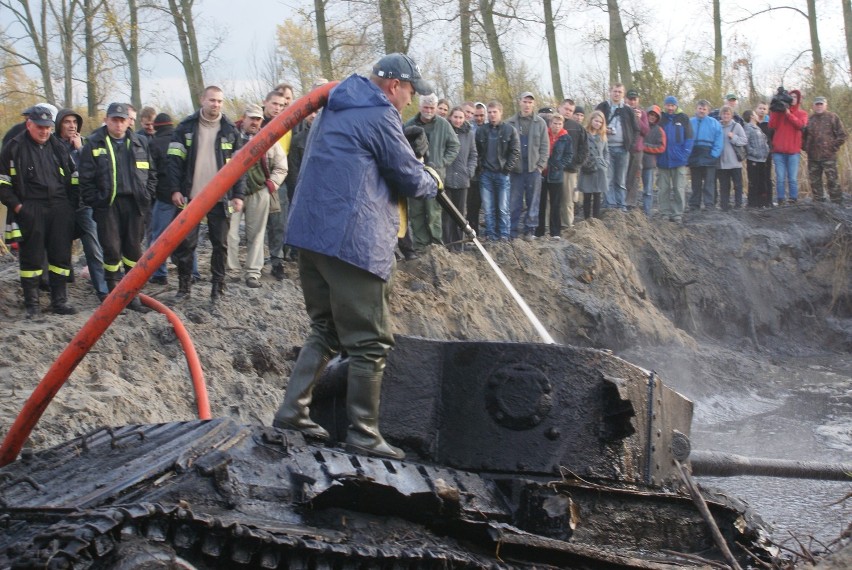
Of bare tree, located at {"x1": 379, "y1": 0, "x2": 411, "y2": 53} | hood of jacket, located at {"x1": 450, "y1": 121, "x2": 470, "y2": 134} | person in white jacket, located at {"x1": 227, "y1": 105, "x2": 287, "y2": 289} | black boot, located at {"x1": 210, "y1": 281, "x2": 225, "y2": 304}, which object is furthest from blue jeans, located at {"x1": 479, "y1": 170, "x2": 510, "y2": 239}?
bare tree, located at {"x1": 379, "y1": 0, "x2": 411, "y2": 53}

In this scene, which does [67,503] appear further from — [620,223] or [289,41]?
[289,41]

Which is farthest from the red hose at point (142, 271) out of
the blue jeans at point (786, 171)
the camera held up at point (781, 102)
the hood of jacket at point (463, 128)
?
the blue jeans at point (786, 171)

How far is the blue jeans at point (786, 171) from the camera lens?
17594 mm

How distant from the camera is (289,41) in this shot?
1013 inches

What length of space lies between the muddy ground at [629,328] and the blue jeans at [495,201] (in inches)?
9.0

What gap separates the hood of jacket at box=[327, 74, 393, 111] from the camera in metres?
5.22

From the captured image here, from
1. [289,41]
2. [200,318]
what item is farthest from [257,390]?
[289,41]

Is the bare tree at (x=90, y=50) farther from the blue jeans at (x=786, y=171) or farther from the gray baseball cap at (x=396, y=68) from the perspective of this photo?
the gray baseball cap at (x=396, y=68)

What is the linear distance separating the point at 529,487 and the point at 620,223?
10.8 m

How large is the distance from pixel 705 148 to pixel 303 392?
40.7 feet

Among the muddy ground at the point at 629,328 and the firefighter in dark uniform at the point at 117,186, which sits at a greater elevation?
the firefighter in dark uniform at the point at 117,186

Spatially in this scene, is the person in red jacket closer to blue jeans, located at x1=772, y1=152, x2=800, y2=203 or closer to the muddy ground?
blue jeans, located at x1=772, y1=152, x2=800, y2=203

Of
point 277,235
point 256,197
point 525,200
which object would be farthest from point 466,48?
point 256,197

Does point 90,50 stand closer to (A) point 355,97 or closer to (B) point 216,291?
(B) point 216,291
